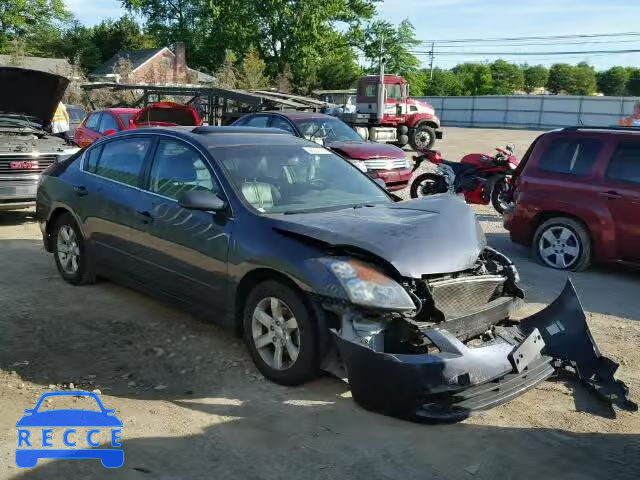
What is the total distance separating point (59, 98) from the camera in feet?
34.9

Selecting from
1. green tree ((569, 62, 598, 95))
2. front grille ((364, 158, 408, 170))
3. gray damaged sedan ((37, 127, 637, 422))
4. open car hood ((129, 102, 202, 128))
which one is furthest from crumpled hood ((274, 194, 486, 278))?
green tree ((569, 62, 598, 95))

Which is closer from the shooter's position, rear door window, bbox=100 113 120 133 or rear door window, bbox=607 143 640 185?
rear door window, bbox=607 143 640 185

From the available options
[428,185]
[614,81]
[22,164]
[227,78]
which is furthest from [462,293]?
[614,81]

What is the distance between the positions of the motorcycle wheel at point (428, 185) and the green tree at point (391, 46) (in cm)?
4627

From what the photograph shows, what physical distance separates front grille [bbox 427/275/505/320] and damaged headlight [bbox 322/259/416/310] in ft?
0.77

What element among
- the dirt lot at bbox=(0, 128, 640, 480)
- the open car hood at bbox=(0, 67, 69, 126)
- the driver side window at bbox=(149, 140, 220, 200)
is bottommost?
the dirt lot at bbox=(0, 128, 640, 480)

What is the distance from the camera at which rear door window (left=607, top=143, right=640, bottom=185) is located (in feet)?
24.0

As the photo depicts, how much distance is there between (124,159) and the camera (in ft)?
19.5

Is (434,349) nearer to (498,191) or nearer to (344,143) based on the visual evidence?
(498,191)

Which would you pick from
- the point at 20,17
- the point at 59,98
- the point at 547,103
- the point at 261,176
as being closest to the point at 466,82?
the point at 547,103

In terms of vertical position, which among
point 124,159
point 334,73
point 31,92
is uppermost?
point 334,73

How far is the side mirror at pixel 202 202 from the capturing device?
4598 mm

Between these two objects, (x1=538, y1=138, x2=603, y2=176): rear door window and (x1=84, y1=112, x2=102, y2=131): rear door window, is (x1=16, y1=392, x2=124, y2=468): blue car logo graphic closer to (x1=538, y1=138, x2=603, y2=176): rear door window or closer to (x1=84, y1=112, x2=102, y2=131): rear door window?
(x1=538, y1=138, x2=603, y2=176): rear door window

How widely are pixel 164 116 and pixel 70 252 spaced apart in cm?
955
